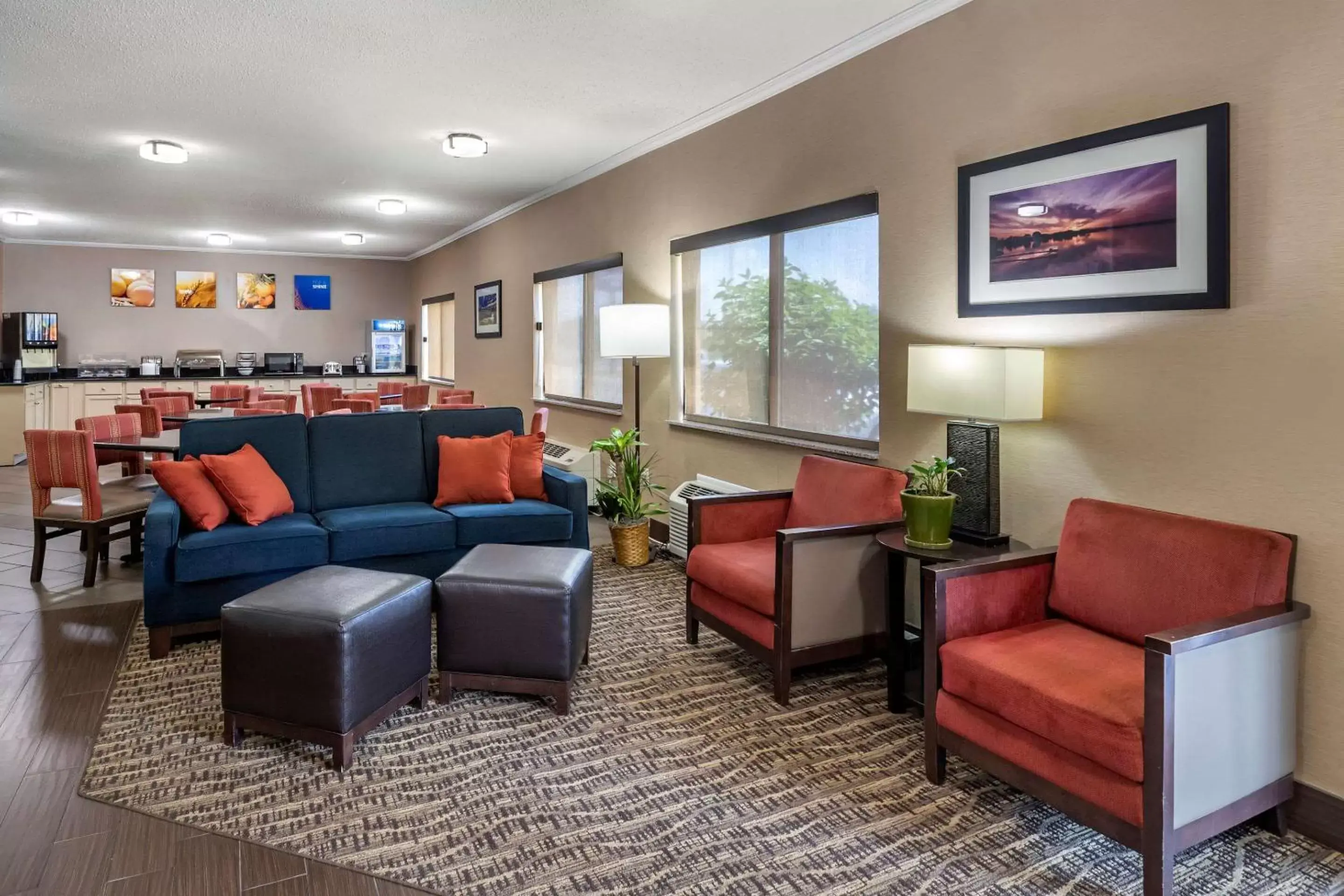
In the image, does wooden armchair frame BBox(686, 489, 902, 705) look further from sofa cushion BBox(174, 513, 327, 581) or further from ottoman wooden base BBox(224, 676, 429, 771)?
sofa cushion BBox(174, 513, 327, 581)

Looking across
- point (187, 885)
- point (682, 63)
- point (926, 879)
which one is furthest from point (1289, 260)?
point (187, 885)

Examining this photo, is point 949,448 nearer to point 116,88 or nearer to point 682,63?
point 682,63

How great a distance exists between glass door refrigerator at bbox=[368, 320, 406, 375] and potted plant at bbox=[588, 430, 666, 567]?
301 inches

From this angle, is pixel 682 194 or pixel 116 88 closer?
pixel 116 88

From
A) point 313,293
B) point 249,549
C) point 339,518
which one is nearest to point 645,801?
point 249,549

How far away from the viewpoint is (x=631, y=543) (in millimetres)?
5219

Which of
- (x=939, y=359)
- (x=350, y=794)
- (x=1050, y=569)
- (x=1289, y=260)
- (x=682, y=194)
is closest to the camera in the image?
(x=1289, y=260)

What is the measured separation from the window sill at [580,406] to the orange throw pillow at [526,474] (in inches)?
61.6

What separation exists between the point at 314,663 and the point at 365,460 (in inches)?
83.4

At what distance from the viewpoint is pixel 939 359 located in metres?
3.04

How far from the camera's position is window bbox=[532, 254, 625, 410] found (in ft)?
21.9

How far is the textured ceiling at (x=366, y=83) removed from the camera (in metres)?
3.62

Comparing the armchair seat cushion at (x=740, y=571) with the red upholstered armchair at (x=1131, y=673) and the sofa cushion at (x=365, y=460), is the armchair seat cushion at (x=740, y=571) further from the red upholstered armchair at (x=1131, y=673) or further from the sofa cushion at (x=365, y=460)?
the sofa cushion at (x=365, y=460)

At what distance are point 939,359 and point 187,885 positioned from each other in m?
2.72
